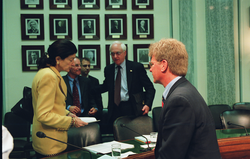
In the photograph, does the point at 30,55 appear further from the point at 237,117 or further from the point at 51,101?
the point at 237,117

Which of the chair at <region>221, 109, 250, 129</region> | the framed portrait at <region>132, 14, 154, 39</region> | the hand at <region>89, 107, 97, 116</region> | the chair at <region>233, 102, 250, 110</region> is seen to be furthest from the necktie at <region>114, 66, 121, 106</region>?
the chair at <region>233, 102, 250, 110</region>

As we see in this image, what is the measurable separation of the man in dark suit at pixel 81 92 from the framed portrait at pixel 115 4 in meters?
0.91

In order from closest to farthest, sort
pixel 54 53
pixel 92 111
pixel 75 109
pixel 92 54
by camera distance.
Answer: pixel 54 53 < pixel 75 109 < pixel 92 111 < pixel 92 54

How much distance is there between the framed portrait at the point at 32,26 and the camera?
2.96 m

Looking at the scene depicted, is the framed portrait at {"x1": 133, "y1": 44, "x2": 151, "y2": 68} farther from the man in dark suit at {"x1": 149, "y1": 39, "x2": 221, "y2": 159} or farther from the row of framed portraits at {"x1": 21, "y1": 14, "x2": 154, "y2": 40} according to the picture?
the man in dark suit at {"x1": 149, "y1": 39, "x2": 221, "y2": 159}

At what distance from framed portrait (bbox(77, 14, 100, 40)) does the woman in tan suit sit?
158 cm

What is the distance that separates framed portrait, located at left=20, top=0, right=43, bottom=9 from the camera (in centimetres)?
285

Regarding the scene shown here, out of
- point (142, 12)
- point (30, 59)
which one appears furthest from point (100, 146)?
point (142, 12)

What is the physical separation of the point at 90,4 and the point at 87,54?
729 millimetres

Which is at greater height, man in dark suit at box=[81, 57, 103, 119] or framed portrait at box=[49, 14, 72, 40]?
framed portrait at box=[49, 14, 72, 40]

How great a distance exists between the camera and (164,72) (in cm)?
127

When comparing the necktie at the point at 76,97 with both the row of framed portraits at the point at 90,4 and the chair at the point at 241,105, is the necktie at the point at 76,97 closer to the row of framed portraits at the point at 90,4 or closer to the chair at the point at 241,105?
the row of framed portraits at the point at 90,4

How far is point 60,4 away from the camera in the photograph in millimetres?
3100

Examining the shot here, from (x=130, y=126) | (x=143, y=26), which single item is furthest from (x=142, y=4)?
(x=130, y=126)
